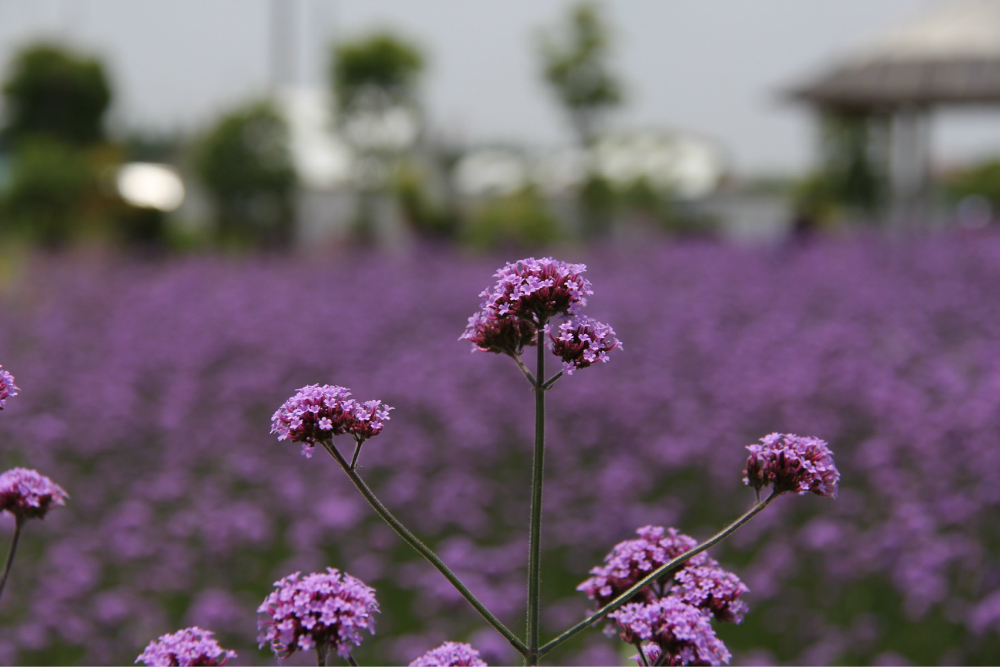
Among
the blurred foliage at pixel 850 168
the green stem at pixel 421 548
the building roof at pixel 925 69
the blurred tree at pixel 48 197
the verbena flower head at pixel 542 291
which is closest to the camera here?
the green stem at pixel 421 548

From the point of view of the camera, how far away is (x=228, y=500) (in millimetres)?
5148

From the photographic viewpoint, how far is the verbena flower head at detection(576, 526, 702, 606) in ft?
3.44

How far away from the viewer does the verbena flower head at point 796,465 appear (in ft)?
3.17

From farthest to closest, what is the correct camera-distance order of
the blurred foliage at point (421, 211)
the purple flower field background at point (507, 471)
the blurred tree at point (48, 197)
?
the blurred foliage at point (421, 211), the blurred tree at point (48, 197), the purple flower field background at point (507, 471)

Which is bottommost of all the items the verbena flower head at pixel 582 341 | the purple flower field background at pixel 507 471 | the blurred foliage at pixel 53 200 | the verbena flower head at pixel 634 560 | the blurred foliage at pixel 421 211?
the verbena flower head at pixel 634 560

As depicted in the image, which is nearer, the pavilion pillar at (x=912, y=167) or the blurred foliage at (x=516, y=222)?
the pavilion pillar at (x=912, y=167)

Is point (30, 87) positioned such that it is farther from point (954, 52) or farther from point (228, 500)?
point (228, 500)

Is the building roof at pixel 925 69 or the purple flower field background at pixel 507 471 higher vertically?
the building roof at pixel 925 69

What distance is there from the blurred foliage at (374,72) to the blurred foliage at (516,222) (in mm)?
9936

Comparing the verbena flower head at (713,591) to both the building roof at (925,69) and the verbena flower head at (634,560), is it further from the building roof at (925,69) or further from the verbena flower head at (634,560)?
the building roof at (925,69)

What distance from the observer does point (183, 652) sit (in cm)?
86

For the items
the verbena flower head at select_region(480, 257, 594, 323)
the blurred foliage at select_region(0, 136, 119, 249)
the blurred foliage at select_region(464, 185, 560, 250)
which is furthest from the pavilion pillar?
the verbena flower head at select_region(480, 257, 594, 323)

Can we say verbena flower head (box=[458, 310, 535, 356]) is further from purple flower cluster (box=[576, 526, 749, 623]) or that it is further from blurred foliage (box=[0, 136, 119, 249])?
blurred foliage (box=[0, 136, 119, 249])

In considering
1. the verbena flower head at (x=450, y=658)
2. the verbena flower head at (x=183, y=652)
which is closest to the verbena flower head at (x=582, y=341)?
the verbena flower head at (x=450, y=658)
